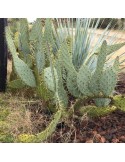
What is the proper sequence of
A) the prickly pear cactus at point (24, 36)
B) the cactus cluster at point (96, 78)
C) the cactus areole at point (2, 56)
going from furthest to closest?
the cactus areole at point (2, 56) → the prickly pear cactus at point (24, 36) → the cactus cluster at point (96, 78)

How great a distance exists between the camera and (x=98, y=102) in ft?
11.5

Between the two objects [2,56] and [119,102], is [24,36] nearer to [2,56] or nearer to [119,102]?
[2,56]

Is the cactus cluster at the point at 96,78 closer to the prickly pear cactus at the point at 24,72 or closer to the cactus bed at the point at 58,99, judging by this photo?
the cactus bed at the point at 58,99

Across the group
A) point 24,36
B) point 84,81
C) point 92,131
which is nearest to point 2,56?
point 24,36

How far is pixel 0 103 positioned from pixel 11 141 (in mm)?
775

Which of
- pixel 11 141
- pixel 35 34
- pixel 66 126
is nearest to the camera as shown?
pixel 11 141

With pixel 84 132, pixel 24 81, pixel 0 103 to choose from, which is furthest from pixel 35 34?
pixel 84 132

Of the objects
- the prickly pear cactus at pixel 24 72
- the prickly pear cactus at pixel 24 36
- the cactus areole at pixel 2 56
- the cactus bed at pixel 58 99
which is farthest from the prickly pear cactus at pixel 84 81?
the cactus areole at pixel 2 56

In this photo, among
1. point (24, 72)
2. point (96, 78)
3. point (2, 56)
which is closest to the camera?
point (96, 78)

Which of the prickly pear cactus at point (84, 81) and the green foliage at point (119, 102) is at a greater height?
the prickly pear cactus at point (84, 81)

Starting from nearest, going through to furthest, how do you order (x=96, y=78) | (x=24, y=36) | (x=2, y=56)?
(x=96, y=78) → (x=24, y=36) → (x=2, y=56)

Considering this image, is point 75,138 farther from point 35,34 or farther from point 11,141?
point 35,34

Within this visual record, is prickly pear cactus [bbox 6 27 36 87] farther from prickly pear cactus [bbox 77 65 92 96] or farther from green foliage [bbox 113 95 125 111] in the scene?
green foliage [bbox 113 95 125 111]

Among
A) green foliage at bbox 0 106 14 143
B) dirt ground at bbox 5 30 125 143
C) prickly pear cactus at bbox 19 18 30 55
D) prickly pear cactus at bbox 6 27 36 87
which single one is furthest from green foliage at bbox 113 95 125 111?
prickly pear cactus at bbox 19 18 30 55
